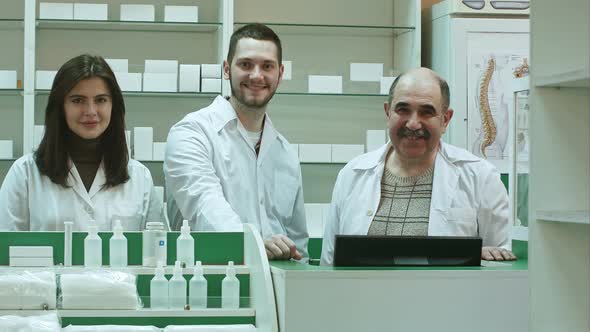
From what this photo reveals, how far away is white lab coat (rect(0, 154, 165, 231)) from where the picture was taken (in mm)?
3008

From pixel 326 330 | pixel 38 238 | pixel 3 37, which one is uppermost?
pixel 3 37

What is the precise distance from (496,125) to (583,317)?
2549 mm

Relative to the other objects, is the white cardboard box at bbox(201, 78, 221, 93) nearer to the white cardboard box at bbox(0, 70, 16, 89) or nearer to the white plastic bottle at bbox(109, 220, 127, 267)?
the white cardboard box at bbox(0, 70, 16, 89)

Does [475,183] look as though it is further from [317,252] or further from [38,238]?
[38,238]

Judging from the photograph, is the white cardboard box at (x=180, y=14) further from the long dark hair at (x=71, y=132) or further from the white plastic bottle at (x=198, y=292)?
the white plastic bottle at (x=198, y=292)

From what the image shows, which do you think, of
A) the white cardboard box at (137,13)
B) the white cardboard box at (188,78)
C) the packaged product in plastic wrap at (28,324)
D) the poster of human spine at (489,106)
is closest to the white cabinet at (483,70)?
the poster of human spine at (489,106)

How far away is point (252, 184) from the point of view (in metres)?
3.51

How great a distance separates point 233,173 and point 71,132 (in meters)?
0.66

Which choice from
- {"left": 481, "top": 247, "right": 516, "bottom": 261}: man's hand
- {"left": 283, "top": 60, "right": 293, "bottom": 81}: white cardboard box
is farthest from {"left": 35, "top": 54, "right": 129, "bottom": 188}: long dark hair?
{"left": 283, "top": 60, "right": 293, "bottom": 81}: white cardboard box

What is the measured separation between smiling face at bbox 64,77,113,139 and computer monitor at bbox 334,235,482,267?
101 centimetres

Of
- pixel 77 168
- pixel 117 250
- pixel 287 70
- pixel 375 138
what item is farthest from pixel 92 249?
pixel 375 138

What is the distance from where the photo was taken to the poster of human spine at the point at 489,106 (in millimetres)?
4926

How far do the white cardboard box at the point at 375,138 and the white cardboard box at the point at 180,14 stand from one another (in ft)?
3.65

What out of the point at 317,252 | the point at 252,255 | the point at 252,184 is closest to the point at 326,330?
the point at 252,255
